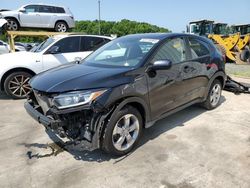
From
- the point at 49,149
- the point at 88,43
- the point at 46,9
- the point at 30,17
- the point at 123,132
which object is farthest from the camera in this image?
the point at 46,9

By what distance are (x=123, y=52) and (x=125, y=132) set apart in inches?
56.1

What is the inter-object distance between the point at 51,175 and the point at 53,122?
2.24 ft

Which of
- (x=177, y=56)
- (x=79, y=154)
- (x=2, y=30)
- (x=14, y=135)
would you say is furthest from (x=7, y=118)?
(x=2, y=30)

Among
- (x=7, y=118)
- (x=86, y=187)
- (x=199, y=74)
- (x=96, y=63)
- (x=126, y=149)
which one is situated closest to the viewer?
(x=86, y=187)

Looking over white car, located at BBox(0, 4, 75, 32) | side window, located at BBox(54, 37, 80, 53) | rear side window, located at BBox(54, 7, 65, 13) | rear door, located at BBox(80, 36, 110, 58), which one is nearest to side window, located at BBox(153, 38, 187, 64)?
rear door, located at BBox(80, 36, 110, 58)

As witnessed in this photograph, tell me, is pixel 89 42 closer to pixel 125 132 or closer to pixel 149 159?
pixel 125 132

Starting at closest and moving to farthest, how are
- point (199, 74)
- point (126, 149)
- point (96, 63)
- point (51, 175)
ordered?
point (51, 175) < point (126, 149) < point (96, 63) < point (199, 74)

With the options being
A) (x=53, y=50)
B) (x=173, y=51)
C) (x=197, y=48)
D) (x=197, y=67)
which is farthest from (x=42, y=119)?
(x=53, y=50)

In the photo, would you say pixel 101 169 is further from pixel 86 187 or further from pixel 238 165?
pixel 238 165

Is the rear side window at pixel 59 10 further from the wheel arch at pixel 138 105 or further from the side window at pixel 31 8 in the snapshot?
the wheel arch at pixel 138 105

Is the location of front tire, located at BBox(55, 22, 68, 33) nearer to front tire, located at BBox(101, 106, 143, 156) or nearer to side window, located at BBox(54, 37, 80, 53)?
side window, located at BBox(54, 37, 80, 53)

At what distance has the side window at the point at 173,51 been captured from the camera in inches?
171

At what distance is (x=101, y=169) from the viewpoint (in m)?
3.56

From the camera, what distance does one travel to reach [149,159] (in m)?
3.80
